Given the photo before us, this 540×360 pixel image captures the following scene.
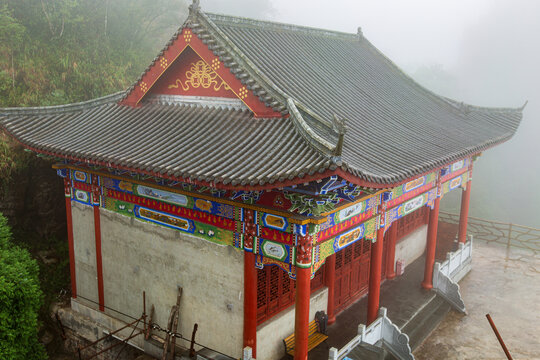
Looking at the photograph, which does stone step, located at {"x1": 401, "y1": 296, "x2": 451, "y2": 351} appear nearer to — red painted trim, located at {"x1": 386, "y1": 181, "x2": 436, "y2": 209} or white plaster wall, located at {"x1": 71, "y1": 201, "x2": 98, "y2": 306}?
red painted trim, located at {"x1": 386, "y1": 181, "x2": 436, "y2": 209}

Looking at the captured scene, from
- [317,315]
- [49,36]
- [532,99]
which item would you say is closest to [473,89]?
[532,99]

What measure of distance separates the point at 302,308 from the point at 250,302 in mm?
1307

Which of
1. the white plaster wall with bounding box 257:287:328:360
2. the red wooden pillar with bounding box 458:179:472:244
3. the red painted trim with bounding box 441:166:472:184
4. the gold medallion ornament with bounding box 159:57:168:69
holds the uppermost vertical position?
the gold medallion ornament with bounding box 159:57:168:69

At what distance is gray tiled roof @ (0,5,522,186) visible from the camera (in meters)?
8.98

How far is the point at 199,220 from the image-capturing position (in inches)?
437

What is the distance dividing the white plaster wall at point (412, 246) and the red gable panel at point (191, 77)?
376 inches

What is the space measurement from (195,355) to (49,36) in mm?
21382

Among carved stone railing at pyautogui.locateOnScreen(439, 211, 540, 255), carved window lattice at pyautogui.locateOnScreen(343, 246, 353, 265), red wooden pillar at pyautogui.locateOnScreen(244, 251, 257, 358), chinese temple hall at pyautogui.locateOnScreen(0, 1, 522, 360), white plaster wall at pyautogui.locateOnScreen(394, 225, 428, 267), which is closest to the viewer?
chinese temple hall at pyautogui.locateOnScreen(0, 1, 522, 360)

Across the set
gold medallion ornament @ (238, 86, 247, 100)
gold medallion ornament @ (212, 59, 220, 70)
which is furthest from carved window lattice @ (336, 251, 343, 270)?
gold medallion ornament @ (212, 59, 220, 70)

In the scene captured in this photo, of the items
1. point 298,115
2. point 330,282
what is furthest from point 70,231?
point 298,115

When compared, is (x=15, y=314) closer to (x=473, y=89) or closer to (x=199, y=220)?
(x=199, y=220)

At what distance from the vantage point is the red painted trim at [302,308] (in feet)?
31.7

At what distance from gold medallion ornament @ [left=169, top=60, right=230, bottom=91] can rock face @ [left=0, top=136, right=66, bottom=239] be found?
27.5ft

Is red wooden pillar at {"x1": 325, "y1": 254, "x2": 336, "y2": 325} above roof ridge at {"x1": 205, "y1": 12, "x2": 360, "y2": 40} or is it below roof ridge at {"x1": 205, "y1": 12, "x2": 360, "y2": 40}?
below
